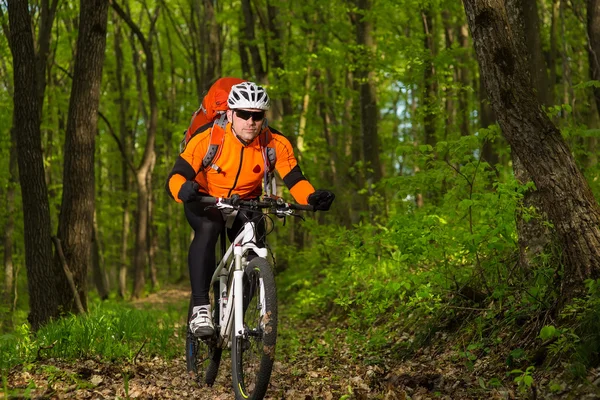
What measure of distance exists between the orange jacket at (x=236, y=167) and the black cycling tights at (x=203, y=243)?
0.19m

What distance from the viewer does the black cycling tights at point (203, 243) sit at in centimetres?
588

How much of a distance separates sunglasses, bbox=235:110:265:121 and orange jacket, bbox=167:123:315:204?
18 cm

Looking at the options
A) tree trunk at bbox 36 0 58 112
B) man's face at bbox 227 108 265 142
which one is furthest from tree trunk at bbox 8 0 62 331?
man's face at bbox 227 108 265 142

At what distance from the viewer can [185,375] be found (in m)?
6.87

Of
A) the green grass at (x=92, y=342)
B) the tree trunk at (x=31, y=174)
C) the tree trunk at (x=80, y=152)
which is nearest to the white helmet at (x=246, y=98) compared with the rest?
the green grass at (x=92, y=342)

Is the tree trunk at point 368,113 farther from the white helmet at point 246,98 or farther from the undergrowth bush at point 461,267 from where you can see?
the white helmet at point 246,98

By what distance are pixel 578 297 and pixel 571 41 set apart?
16.8 metres

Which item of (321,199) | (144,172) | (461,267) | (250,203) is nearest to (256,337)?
(250,203)

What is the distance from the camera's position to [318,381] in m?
6.11

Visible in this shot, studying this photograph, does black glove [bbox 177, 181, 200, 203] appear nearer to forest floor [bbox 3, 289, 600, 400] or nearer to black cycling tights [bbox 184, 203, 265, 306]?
black cycling tights [bbox 184, 203, 265, 306]

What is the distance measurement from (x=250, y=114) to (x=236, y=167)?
0.49 metres

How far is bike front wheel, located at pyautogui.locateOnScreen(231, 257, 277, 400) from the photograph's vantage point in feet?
15.8

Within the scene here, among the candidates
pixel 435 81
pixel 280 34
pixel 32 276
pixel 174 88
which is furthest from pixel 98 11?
pixel 174 88

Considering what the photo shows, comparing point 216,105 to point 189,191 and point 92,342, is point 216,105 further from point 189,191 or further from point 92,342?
point 92,342
